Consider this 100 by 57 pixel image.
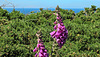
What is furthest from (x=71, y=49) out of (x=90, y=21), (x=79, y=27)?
(x=90, y=21)

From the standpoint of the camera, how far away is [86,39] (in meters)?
5.63

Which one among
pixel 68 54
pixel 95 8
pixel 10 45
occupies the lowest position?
pixel 68 54

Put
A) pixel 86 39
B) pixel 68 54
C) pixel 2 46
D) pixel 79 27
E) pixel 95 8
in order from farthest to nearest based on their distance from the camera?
pixel 95 8 → pixel 79 27 → pixel 86 39 → pixel 68 54 → pixel 2 46

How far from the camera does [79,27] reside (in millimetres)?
6113

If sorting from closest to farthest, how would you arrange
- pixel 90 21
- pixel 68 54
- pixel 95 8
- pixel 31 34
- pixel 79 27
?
pixel 68 54 → pixel 31 34 → pixel 79 27 → pixel 90 21 → pixel 95 8

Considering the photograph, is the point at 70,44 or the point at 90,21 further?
the point at 90,21

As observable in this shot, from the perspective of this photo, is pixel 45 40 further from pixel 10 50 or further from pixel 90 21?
pixel 90 21

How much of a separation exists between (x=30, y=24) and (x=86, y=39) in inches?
82.2

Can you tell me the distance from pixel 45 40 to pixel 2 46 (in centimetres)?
147

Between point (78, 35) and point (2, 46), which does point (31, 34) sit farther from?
point (78, 35)

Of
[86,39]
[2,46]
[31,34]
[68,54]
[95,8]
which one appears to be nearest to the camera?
[2,46]

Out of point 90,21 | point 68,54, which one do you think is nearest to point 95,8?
point 90,21

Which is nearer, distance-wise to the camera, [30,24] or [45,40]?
[45,40]

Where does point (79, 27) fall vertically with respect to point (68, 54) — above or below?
above
